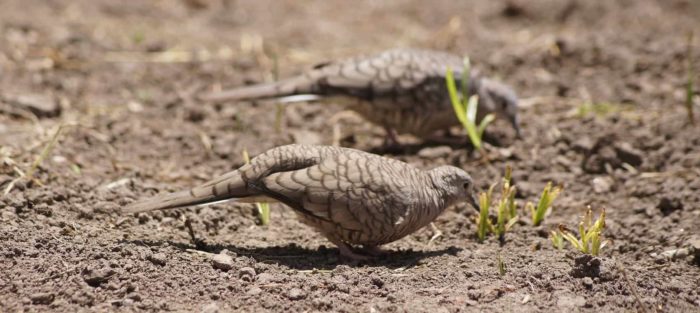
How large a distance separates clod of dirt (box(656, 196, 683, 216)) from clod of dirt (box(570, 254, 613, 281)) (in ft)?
4.02

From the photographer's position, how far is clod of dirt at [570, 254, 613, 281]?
4039 mm

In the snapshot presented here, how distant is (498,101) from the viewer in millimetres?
6684

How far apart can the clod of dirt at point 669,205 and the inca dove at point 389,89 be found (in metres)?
1.53

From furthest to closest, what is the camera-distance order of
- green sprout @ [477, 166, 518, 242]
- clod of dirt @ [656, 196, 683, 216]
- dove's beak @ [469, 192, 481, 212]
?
1. clod of dirt @ [656, 196, 683, 216]
2. dove's beak @ [469, 192, 481, 212]
3. green sprout @ [477, 166, 518, 242]

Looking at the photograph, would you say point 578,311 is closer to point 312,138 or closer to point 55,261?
point 55,261

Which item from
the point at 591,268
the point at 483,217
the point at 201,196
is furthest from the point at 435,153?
the point at 201,196

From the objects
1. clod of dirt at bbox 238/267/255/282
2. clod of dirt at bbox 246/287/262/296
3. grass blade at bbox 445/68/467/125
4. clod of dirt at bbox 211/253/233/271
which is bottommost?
clod of dirt at bbox 246/287/262/296

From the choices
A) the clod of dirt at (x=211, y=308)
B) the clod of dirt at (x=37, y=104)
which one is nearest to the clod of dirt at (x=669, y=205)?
the clod of dirt at (x=211, y=308)

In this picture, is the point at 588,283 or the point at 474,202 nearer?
the point at 588,283

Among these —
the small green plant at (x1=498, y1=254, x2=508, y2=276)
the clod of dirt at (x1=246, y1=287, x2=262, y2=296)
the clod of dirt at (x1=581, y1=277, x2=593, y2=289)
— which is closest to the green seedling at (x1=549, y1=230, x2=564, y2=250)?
the small green plant at (x1=498, y1=254, x2=508, y2=276)

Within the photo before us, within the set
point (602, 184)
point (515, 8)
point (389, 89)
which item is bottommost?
point (602, 184)

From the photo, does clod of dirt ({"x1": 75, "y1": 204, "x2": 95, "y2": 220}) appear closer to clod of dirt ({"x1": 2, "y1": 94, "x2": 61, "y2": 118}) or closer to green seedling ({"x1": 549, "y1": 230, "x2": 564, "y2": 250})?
clod of dirt ({"x1": 2, "y1": 94, "x2": 61, "y2": 118})

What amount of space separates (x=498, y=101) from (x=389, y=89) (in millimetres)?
926

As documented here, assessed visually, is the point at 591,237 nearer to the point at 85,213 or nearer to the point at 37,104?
the point at 85,213
